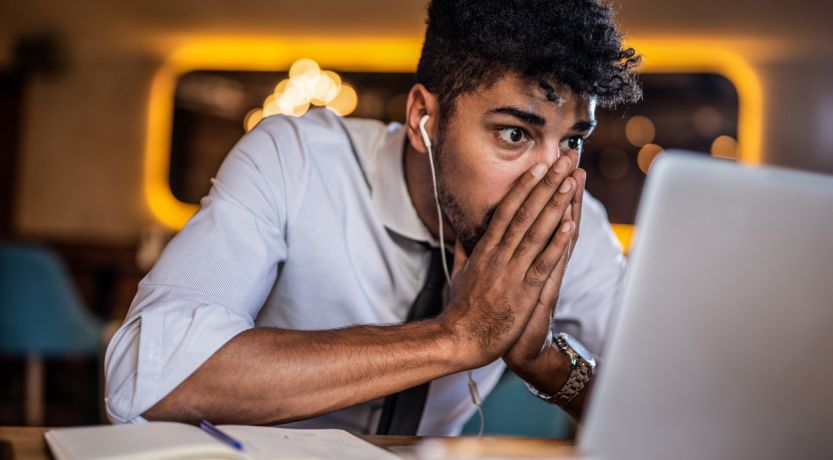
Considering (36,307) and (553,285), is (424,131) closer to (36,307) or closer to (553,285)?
(553,285)

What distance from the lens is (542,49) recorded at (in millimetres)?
1388

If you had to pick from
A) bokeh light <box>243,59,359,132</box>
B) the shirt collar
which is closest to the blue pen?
the shirt collar

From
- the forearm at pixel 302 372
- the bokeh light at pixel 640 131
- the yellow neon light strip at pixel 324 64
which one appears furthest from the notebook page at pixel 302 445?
the bokeh light at pixel 640 131

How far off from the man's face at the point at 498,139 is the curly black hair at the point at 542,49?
0.07 feet

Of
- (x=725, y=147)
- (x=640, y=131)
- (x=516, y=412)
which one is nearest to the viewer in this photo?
(x=516, y=412)

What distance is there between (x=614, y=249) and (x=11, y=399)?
15.4 ft

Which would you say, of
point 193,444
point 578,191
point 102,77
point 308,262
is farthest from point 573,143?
point 102,77

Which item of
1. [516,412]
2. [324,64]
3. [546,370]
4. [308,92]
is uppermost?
[324,64]

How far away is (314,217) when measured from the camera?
1.56 meters

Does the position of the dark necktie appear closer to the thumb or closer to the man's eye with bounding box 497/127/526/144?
the thumb

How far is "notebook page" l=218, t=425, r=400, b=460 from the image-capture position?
907 mm

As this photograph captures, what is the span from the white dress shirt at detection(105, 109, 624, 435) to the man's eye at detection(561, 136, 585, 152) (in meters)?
0.34

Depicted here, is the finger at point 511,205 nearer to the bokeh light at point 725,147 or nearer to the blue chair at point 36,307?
the blue chair at point 36,307

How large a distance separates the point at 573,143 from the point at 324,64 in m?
4.58
